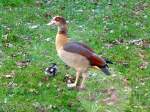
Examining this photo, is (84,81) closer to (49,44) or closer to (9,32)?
(49,44)

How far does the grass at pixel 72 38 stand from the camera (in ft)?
39.5

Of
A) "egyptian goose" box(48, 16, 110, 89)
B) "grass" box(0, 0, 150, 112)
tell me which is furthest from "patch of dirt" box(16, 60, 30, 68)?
"egyptian goose" box(48, 16, 110, 89)

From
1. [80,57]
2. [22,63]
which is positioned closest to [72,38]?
[22,63]

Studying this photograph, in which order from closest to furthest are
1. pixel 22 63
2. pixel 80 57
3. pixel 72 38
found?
pixel 80 57
pixel 22 63
pixel 72 38

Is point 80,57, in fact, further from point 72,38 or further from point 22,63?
point 72,38

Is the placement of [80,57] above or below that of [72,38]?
above

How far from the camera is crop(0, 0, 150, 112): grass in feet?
39.5

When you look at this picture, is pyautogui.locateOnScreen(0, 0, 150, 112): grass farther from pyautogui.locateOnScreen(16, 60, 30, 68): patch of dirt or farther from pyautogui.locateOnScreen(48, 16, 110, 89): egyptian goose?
pyautogui.locateOnScreen(48, 16, 110, 89): egyptian goose

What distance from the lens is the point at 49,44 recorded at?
1656 cm

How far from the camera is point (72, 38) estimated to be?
17.3 metres

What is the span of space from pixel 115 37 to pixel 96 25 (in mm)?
1720

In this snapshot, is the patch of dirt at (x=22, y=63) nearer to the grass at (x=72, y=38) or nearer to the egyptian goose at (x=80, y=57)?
the grass at (x=72, y=38)

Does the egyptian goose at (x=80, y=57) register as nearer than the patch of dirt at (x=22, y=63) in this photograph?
Yes

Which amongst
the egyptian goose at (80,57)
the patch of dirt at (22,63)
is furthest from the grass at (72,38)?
the egyptian goose at (80,57)
